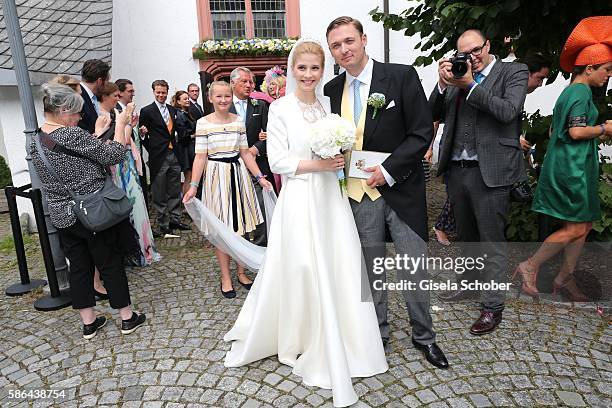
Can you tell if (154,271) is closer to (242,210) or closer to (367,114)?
(242,210)

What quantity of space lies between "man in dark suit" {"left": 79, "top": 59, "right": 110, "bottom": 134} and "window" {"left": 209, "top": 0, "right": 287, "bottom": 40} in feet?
27.8

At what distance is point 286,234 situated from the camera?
2.94m

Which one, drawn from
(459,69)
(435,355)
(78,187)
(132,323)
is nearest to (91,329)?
(132,323)

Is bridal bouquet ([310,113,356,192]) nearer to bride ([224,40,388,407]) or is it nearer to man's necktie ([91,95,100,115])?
bride ([224,40,388,407])

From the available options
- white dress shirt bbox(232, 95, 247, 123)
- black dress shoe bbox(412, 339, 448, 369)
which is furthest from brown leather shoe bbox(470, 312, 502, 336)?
white dress shirt bbox(232, 95, 247, 123)

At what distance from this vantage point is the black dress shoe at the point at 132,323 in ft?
12.1

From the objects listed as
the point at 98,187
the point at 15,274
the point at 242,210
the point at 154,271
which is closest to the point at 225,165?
the point at 242,210

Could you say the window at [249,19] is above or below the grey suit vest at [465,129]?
above

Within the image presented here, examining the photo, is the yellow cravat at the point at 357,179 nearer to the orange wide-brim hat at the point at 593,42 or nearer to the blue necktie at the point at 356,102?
the blue necktie at the point at 356,102

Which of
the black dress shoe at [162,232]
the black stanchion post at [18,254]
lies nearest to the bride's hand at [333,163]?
the black stanchion post at [18,254]

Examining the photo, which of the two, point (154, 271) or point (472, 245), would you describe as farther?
point (154, 271)

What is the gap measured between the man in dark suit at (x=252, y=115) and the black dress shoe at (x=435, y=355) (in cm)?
237

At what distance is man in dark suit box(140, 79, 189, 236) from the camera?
663 centimetres

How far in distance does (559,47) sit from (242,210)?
11.8ft
